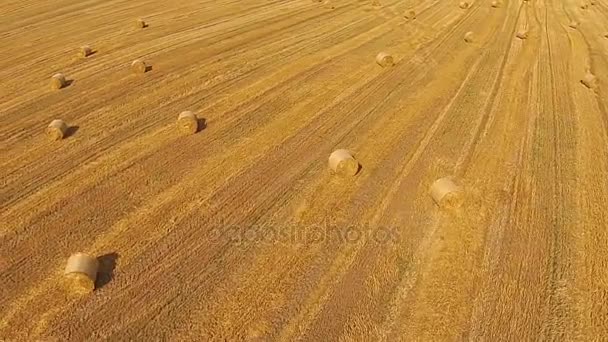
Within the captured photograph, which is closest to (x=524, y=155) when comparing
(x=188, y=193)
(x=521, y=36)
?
(x=188, y=193)

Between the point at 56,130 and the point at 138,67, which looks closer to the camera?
the point at 56,130

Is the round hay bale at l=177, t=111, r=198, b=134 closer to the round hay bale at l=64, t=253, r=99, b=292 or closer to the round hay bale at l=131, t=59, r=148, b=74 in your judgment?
the round hay bale at l=131, t=59, r=148, b=74

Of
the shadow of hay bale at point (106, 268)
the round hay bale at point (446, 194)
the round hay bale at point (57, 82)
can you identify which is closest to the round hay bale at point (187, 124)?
the shadow of hay bale at point (106, 268)

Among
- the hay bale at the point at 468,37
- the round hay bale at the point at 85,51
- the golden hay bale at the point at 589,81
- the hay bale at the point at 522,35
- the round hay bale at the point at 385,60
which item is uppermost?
the round hay bale at the point at 85,51

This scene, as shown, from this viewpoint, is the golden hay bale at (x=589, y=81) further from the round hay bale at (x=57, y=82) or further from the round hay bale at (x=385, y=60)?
the round hay bale at (x=57, y=82)

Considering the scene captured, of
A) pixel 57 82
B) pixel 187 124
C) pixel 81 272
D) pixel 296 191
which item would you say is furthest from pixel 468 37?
pixel 81 272

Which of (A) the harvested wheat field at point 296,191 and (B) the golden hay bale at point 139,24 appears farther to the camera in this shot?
(B) the golden hay bale at point 139,24

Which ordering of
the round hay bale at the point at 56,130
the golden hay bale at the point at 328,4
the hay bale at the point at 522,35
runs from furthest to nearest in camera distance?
the golden hay bale at the point at 328,4
the hay bale at the point at 522,35
the round hay bale at the point at 56,130

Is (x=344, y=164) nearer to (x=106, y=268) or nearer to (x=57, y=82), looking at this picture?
(x=106, y=268)
